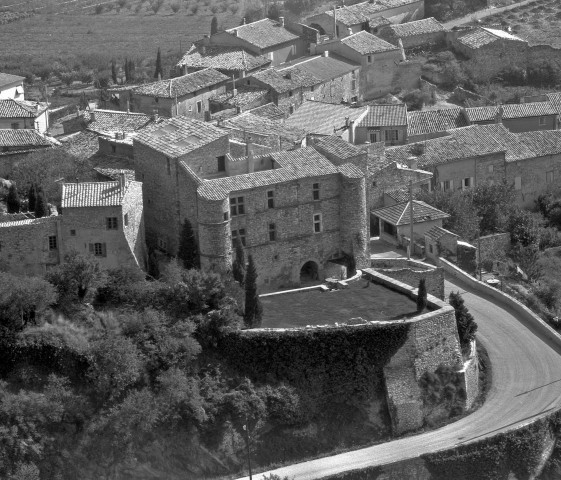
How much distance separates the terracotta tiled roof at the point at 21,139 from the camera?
6100 cm

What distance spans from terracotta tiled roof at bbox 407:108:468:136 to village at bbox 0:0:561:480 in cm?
9

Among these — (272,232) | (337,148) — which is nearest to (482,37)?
(337,148)

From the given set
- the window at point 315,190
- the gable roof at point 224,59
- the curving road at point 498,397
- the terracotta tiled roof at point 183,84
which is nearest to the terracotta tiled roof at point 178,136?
the window at point 315,190

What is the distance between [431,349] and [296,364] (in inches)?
171

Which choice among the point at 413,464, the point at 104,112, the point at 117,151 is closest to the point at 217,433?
the point at 413,464

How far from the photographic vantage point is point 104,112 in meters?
67.2

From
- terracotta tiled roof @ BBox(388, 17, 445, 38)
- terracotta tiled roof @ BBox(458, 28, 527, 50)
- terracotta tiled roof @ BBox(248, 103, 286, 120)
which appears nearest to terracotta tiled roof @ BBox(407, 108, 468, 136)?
terracotta tiled roof @ BBox(248, 103, 286, 120)

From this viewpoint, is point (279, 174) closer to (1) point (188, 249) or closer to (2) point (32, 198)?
(1) point (188, 249)

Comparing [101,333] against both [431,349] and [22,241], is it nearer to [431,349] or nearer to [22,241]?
[22,241]

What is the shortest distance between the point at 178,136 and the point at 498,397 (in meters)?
14.0

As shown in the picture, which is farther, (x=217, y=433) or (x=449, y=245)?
(x=449, y=245)

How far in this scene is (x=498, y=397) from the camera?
51969 millimetres

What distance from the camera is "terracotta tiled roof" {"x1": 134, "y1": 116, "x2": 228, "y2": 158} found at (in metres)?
55.2

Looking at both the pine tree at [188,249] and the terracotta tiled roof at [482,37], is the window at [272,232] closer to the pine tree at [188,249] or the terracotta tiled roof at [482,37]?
the pine tree at [188,249]
